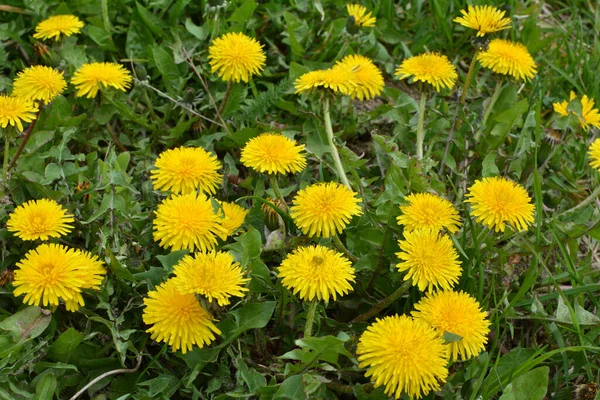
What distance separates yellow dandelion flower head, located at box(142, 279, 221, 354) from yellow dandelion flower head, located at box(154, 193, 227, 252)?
19cm

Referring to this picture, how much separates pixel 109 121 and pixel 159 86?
29 centimetres

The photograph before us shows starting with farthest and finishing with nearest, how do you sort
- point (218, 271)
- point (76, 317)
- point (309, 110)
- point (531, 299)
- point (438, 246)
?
point (309, 110) → point (531, 299) → point (76, 317) → point (438, 246) → point (218, 271)

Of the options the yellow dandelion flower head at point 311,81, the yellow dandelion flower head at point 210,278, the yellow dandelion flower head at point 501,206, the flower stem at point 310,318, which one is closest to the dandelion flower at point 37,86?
the yellow dandelion flower head at point 311,81

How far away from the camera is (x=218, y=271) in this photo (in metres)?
1.68

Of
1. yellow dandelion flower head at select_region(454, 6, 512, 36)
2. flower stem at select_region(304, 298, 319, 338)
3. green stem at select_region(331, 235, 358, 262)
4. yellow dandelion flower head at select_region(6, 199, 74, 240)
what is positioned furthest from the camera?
yellow dandelion flower head at select_region(454, 6, 512, 36)

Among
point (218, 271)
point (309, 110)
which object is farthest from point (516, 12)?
point (218, 271)

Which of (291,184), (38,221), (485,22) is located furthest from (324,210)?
(485,22)

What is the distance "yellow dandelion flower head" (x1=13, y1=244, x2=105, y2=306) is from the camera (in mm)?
1773

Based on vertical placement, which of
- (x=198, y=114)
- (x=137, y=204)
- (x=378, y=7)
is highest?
(x=378, y=7)

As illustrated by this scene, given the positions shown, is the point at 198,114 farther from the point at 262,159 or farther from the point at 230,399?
the point at 230,399

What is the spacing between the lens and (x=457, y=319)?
5.65ft

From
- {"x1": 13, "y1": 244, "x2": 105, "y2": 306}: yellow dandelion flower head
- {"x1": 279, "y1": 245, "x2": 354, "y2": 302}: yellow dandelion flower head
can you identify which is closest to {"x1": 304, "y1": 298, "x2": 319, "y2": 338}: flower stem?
{"x1": 279, "y1": 245, "x2": 354, "y2": 302}: yellow dandelion flower head

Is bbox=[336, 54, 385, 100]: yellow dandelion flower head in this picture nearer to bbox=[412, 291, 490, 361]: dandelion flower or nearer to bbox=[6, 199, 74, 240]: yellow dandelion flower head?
bbox=[412, 291, 490, 361]: dandelion flower

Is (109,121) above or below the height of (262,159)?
below
